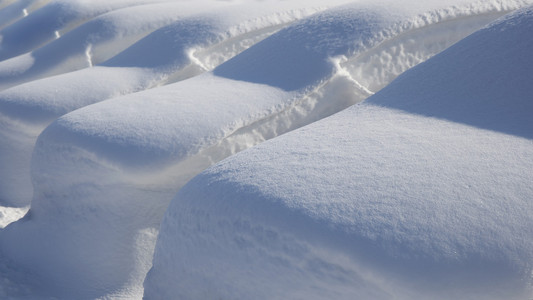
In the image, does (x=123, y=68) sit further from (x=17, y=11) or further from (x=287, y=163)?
(x=17, y=11)

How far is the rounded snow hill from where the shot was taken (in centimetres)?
115

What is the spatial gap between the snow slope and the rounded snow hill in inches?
46.6

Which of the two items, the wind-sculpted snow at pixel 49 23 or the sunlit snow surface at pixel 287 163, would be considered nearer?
the sunlit snow surface at pixel 287 163

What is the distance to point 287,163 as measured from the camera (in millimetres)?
1457

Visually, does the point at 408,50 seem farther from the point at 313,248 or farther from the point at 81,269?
the point at 81,269

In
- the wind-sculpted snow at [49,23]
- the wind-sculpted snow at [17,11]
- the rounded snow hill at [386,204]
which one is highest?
the rounded snow hill at [386,204]

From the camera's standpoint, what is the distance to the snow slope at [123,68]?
252 centimetres

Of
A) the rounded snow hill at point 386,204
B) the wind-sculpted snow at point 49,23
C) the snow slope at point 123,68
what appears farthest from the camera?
the wind-sculpted snow at point 49,23

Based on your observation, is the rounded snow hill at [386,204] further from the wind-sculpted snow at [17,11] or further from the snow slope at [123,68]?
the wind-sculpted snow at [17,11]

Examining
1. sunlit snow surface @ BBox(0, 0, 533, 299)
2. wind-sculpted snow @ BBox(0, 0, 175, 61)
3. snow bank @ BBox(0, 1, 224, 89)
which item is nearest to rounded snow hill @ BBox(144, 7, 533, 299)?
sunlit snow surface @ BBox(0, 0, 533, 299)

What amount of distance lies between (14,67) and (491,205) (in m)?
2.86

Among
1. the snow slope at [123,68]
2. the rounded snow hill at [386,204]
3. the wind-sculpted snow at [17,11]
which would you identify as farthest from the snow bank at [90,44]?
the rounded snow hill at [386,204]

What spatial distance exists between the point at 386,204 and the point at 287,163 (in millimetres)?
309

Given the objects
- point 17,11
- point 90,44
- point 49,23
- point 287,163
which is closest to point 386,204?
point 287,163
